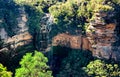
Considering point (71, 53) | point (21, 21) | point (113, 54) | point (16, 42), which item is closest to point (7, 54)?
point (16, 42)

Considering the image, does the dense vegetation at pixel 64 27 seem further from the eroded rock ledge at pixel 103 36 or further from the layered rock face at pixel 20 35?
the eroded rock ledge at pixel 103 36

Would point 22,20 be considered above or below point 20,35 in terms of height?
above

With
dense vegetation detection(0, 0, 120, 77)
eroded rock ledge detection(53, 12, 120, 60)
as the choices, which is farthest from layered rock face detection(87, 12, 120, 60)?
dense vegetation detection(0, 0, 120, 77)

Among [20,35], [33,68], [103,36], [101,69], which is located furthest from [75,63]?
[33,68]

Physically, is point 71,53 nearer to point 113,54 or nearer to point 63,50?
point 63,50

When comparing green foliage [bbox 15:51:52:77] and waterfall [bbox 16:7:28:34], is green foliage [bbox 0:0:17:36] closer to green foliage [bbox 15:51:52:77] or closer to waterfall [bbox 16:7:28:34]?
waterfall [bbox 16:7:28:34]

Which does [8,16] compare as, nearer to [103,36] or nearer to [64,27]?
[64,27]

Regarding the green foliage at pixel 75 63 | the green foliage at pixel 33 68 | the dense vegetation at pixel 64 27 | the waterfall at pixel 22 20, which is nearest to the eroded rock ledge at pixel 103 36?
the dense vegetation at pixel 64 27
